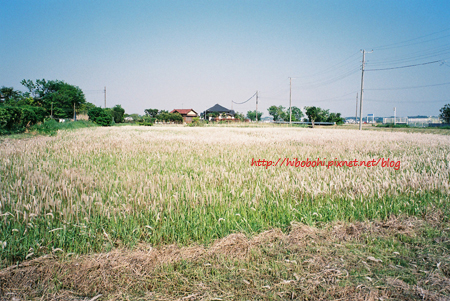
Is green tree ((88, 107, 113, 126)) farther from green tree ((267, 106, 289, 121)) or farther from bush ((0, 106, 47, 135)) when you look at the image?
green tree ((267, 106, 289, 121))

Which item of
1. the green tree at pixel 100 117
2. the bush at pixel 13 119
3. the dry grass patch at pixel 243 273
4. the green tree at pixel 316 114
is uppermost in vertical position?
the green tree at pixel 316 114

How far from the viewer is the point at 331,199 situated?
10.6ft

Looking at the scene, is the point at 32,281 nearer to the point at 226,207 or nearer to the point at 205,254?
the point at 205,254

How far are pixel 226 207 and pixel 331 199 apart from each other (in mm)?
1537

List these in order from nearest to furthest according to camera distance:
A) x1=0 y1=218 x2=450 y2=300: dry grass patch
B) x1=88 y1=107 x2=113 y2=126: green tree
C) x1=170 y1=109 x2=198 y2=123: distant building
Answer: x1=0 y1=218 x2=450 y2=300: dry grass patch < x1=88 y1=107 x2=113 y2=126: green tree < x1=170 y1=109 x2=198 y2=123: distant building

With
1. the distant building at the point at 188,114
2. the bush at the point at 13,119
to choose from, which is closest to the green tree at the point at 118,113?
the bush at the point at 13,119

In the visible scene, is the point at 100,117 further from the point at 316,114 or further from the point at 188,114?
the point at 188,114

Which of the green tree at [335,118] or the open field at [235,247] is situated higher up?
the green tree at [335,118]

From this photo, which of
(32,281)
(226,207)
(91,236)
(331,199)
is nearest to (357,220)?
(331,199)

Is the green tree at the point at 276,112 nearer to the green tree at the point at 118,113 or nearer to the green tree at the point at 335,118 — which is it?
the green tree at the point at 335,118

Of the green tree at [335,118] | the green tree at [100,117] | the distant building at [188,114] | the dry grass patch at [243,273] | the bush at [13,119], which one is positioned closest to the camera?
the dry grass patch at [243,273]

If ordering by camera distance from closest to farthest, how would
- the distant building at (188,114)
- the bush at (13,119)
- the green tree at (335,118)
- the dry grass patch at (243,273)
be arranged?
the dry grass patch at (243,273)
the bush at (13,119)
the green tree at (335,118)
the distant building at (188,114)

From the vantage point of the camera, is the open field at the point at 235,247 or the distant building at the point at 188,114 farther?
the distant building at the point at 188,114

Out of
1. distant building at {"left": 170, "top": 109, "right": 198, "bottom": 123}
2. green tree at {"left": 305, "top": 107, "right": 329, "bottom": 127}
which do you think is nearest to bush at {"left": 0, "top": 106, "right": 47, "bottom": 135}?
green tree at {"left": 305, "top": 107, "right": 329, "bottom": 127}
